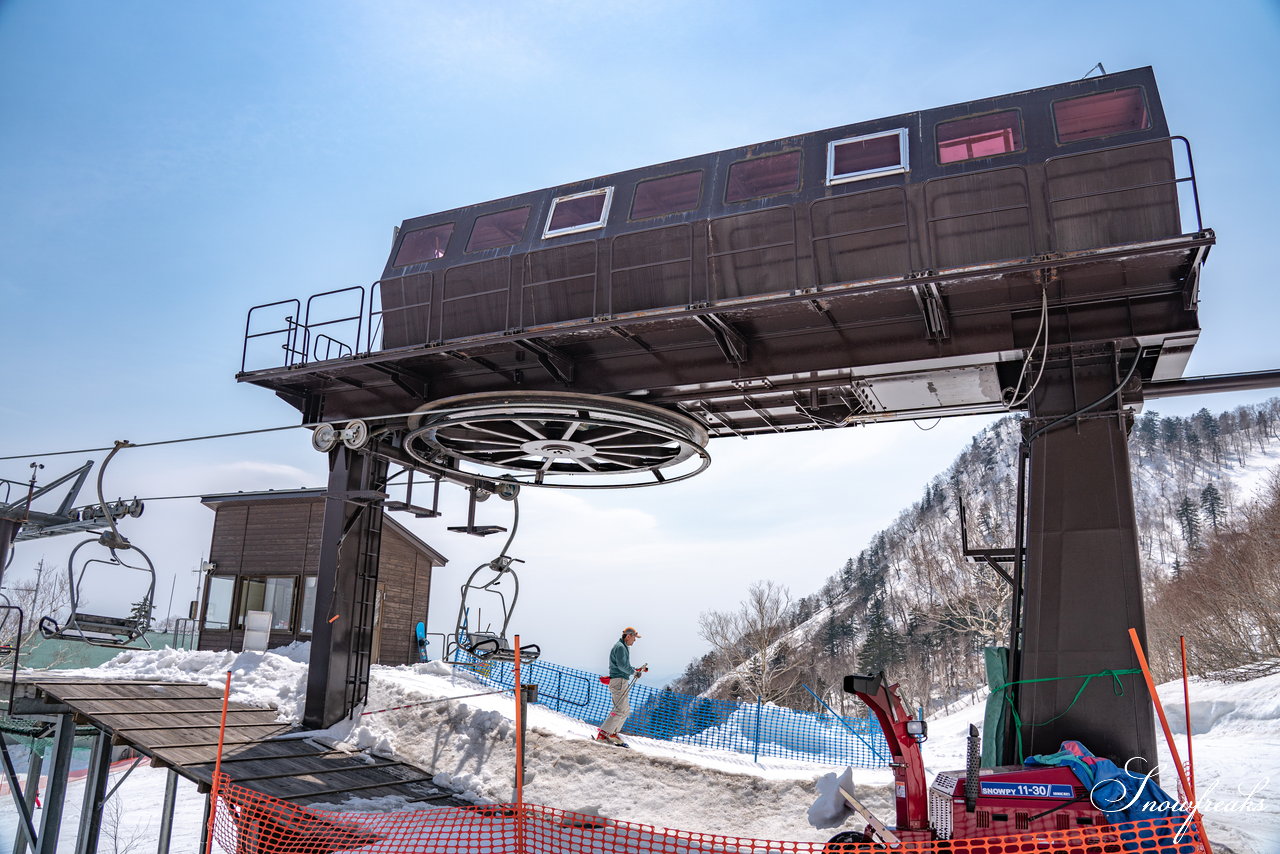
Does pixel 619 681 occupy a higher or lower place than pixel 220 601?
lower

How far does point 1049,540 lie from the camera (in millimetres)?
8898

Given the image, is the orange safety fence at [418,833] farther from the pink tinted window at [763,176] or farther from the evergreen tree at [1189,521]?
the evergreen tree at [1189,521]

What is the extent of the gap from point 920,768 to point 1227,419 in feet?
578

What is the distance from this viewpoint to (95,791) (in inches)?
468

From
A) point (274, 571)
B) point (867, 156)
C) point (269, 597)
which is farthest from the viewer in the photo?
point (269, 597)

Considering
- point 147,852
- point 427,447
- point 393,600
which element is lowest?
point 147,852

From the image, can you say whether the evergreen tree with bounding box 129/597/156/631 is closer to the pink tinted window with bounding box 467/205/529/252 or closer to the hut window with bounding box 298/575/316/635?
the pink tinted window with bounding box 467/205/529/252

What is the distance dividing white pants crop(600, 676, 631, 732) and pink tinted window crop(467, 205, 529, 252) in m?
7.21

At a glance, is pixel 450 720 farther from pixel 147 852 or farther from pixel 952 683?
pixel 952 683

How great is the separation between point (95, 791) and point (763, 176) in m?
13.0

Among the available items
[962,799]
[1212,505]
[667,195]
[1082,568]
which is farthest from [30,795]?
[1212,505]

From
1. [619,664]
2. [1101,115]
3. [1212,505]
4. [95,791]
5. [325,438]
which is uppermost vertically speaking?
[1212,505]

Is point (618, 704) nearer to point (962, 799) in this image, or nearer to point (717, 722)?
point (717, 722)

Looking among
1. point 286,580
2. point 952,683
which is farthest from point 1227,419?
point 286,580
